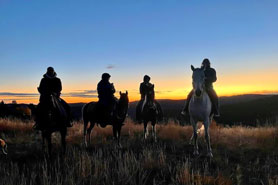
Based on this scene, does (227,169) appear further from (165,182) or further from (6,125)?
(6,125)

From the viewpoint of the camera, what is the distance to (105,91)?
1179 cm

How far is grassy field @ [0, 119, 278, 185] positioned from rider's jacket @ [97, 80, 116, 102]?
1.93m

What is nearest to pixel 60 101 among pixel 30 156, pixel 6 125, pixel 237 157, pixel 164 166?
pixel 30 156

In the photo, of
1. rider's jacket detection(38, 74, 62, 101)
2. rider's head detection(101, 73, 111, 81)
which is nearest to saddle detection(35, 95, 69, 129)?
rider's jacket detection(38, 74, 62, 101)

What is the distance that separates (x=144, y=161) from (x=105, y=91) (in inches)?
184

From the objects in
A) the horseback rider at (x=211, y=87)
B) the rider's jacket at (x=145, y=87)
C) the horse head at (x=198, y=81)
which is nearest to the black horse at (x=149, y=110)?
the rider's jacket at (x=145, y=87)

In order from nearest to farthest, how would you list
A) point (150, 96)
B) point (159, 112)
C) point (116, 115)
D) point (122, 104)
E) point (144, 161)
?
point (144, 161)
point (116, 115)
point (122, 104)
point (150, 96)
point (159, 112)

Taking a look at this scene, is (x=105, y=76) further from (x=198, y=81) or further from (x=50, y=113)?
(x=198, y=81)

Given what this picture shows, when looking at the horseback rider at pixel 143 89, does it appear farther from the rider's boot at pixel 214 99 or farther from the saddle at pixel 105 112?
the rider's boot at pixel 214 99

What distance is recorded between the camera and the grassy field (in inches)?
251

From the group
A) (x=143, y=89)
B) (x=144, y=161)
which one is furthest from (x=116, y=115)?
(x=144, y=161)

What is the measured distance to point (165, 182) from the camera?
6562mm

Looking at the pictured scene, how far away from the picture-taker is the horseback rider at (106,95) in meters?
11.7

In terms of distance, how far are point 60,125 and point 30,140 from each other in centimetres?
468
